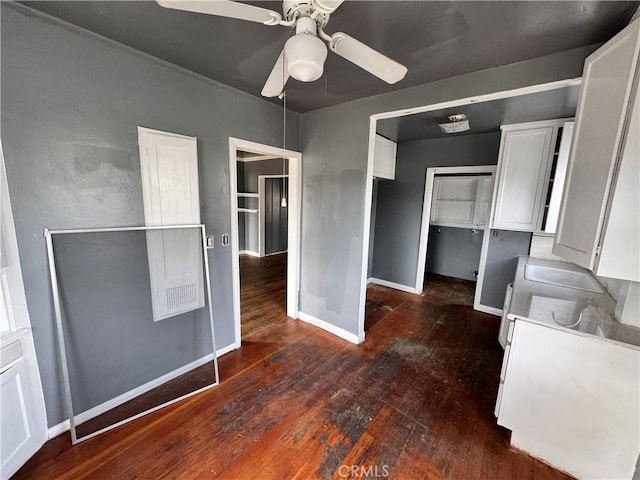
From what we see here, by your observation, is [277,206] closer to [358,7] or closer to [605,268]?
[358,7]

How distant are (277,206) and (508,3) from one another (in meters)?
5.63

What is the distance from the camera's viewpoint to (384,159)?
4.01m

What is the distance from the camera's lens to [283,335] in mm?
2953

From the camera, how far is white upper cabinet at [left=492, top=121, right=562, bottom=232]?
2.82 meters

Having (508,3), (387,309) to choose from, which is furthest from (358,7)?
(387,309)

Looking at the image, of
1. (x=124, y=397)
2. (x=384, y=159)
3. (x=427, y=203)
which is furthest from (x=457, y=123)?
(x=124, y=397)

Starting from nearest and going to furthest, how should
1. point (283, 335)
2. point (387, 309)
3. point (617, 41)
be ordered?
point (617, 41) → point (283, 335) → point (387, 309)

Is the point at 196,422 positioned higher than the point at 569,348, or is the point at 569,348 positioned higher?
the point at 569,348

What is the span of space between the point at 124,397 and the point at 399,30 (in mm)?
3063

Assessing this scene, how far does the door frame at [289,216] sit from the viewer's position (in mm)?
2414

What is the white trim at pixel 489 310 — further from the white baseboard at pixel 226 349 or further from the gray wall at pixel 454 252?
the white baseboard at pixel 226 349

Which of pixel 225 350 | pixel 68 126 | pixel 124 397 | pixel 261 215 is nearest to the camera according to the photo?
pixel 68 126

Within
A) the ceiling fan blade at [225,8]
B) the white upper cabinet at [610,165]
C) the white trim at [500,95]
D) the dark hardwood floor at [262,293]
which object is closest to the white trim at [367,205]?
the white trim at [500,95]

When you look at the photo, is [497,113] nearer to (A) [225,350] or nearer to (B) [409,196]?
(B) [409,196]
